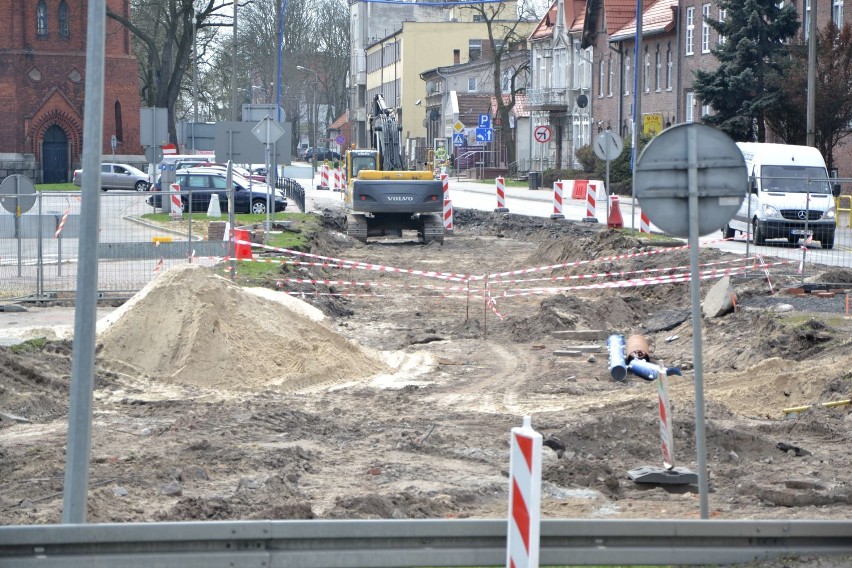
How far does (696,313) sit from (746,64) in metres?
38.8

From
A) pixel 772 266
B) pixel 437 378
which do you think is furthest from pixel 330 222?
pixel 437 378

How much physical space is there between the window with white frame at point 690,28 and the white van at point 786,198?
2618 centimetres

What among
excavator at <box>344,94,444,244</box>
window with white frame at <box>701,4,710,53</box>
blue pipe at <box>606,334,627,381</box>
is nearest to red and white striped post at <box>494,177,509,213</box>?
excavator at <box>344,94,444,244</box>

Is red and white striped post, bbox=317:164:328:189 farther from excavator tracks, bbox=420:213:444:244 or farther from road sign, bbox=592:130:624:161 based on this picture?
road sign, bbox=592:130:624:161

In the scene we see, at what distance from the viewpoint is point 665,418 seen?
8453mm

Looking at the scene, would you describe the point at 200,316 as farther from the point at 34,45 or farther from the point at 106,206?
the point at 34,45

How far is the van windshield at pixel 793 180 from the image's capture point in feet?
88.2

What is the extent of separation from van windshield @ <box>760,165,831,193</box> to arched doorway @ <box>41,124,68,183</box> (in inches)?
1889

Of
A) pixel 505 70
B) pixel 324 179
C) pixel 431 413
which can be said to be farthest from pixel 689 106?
pixel 431 413

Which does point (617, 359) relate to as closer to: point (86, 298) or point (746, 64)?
point (86, 298)

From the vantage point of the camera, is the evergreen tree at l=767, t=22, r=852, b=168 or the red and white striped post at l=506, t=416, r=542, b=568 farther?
the evergreen tree at l=767, t=22, r=852, b=168

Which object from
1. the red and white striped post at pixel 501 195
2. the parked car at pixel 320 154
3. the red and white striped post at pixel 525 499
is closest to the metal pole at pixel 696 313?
the red and white striped post at pixel 525 499

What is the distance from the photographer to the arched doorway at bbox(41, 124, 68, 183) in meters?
66.8

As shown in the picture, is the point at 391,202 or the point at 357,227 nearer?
the point at 391,202
